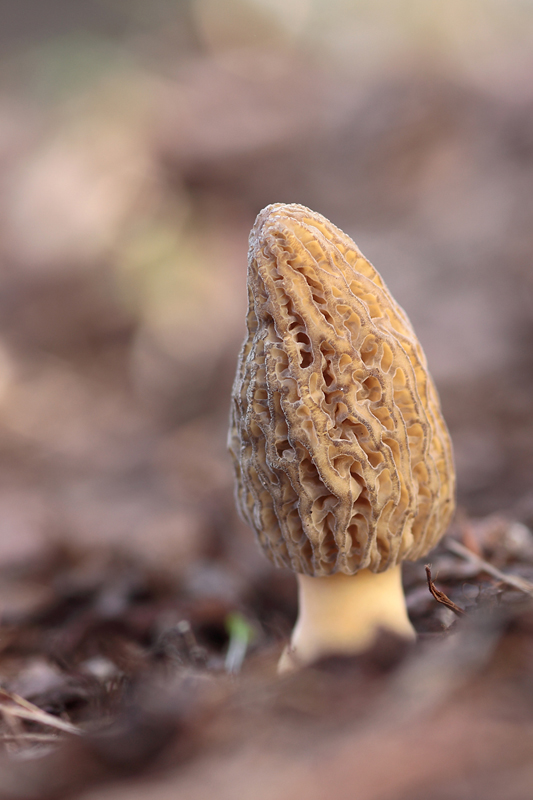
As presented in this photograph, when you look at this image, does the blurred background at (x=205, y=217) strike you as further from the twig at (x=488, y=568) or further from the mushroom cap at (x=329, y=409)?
the mushroom cap at (x=329, y=409)

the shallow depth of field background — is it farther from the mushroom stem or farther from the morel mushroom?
the morel mushroom

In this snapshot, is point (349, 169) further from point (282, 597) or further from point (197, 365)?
point (282, 597)

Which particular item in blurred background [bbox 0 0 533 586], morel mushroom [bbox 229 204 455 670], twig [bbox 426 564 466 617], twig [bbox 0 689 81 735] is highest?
blurred background [bbox 0 0 533 586]

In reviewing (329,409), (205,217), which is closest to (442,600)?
(329,409)

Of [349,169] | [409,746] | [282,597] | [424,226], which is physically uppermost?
[349,169]

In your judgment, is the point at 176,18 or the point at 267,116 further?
the point at 176,18

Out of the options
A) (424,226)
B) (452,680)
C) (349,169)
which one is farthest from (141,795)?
(349,169)

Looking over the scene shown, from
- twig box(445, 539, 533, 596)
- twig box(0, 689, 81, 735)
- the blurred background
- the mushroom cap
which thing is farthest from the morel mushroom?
the blurred background
